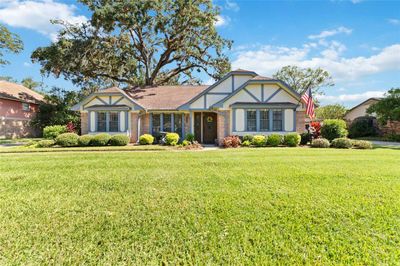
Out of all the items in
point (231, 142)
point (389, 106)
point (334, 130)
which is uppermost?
point (389, 106)

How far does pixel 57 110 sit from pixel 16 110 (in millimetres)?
4476

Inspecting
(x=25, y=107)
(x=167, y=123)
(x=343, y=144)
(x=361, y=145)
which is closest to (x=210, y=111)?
(x=167, y=123)

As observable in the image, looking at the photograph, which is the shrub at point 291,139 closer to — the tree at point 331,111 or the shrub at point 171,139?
the shrub at point 171,139

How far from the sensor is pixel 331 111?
1497 inches

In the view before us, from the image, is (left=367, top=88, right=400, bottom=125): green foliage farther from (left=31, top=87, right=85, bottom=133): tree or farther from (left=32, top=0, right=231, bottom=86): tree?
(left=31, top=87, right=85, bottom=133): tree

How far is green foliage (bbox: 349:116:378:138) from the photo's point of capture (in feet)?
79.5

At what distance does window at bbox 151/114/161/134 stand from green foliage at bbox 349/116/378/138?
68.1ft

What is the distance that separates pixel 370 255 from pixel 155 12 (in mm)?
23492

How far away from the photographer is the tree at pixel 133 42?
20.6 m

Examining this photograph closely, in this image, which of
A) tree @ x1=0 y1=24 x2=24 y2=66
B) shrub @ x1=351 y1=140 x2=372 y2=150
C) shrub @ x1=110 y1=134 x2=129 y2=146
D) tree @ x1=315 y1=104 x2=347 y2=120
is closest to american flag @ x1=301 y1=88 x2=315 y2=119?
shrub @ x1=351 y1=140 x2=372 y2=150

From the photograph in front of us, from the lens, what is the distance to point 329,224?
12.7 ft

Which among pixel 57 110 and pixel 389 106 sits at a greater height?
pixel 57 110

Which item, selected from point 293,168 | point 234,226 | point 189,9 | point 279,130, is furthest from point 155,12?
point 234,226

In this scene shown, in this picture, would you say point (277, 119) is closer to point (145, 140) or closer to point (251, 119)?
point (251, 119)
